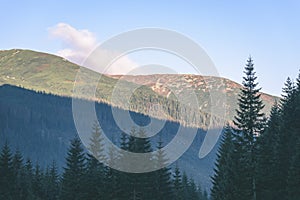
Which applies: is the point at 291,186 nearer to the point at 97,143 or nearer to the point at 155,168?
the point at 155,168

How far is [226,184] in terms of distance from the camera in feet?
159

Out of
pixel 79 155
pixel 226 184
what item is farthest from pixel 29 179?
pixel 226 184

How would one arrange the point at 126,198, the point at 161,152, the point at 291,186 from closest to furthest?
the point at 291,186 → the point at 126,198 → the point at 161,152

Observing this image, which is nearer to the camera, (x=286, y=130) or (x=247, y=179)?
(x=247, y=179)

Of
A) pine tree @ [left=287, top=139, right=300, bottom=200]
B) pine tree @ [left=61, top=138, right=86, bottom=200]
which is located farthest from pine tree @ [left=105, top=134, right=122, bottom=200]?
pine tree @ [left=287, top=139, right=300, bottom=200]

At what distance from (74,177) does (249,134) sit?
22652mm

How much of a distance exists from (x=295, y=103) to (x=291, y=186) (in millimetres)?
12665

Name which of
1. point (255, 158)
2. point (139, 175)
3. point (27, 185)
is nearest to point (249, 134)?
point (255, 158)

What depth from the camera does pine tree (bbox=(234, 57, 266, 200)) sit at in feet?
144

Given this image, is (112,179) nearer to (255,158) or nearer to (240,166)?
(240,166)

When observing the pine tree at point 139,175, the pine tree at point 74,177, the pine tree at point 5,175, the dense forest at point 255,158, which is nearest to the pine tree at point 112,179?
the pine tree at point 139,175

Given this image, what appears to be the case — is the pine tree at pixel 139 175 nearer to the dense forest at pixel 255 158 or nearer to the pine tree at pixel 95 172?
the pine tree at pixel 95 172

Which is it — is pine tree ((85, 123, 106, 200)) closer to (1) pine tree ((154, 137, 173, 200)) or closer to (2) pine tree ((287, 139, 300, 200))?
(1) pine tree ((154, 137, 173, 200))

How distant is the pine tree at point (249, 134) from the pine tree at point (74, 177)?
19725 mm
